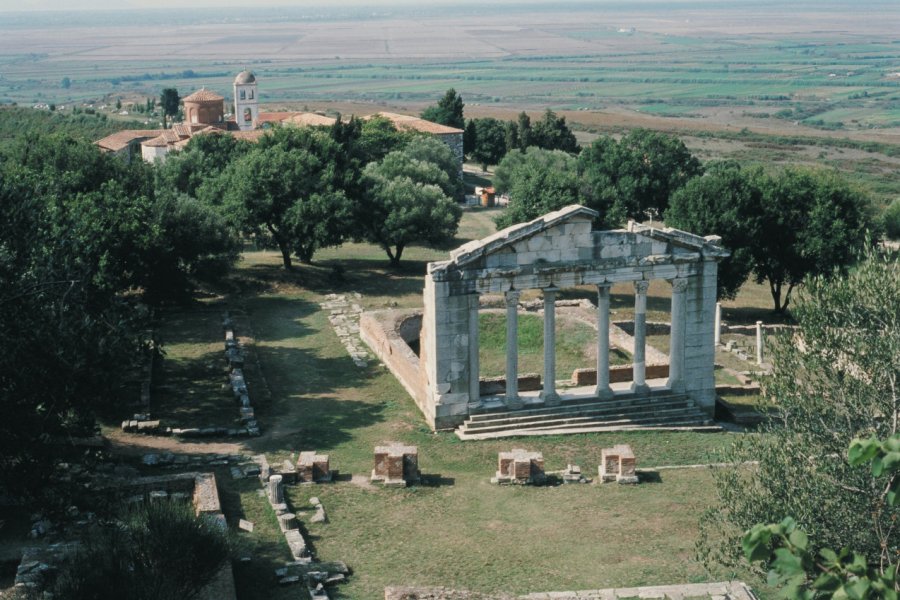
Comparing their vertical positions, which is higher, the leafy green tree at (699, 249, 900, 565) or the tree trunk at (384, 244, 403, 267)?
the leafy green tree at (699, 249, 900, 565)

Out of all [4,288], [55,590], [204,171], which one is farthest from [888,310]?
[204,171]

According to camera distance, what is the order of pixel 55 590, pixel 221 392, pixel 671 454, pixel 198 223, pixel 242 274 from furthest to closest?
Answer: pixel 242 274 → pixel 198 223 → pixel 221 392 → pixel 671 454 → pixel 55 590

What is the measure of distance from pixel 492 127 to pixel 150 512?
9806cm

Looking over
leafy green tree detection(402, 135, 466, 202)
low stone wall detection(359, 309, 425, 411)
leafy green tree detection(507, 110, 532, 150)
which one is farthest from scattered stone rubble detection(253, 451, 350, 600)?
leafy green tree detection(507, 110, 532, 150)

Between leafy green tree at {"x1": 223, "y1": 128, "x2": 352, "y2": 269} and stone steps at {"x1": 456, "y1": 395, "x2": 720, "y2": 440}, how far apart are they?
23.6m

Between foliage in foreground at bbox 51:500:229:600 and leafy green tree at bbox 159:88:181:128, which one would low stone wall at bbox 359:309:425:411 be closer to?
foliage in foreground at bbox 51:500:229:600

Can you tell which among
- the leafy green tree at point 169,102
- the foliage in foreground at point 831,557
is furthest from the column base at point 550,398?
the leafy green tree at point 169,102

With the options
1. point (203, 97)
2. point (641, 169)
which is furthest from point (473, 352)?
point (203, 97)

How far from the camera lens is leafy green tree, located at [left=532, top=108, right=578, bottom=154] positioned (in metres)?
112

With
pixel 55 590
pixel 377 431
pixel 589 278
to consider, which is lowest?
pixel 377 431

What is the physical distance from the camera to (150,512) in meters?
22.6

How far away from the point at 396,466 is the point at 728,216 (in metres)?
27.7

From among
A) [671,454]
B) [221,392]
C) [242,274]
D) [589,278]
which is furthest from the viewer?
[242,274]

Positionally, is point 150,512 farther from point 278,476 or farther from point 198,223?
point 198,223
